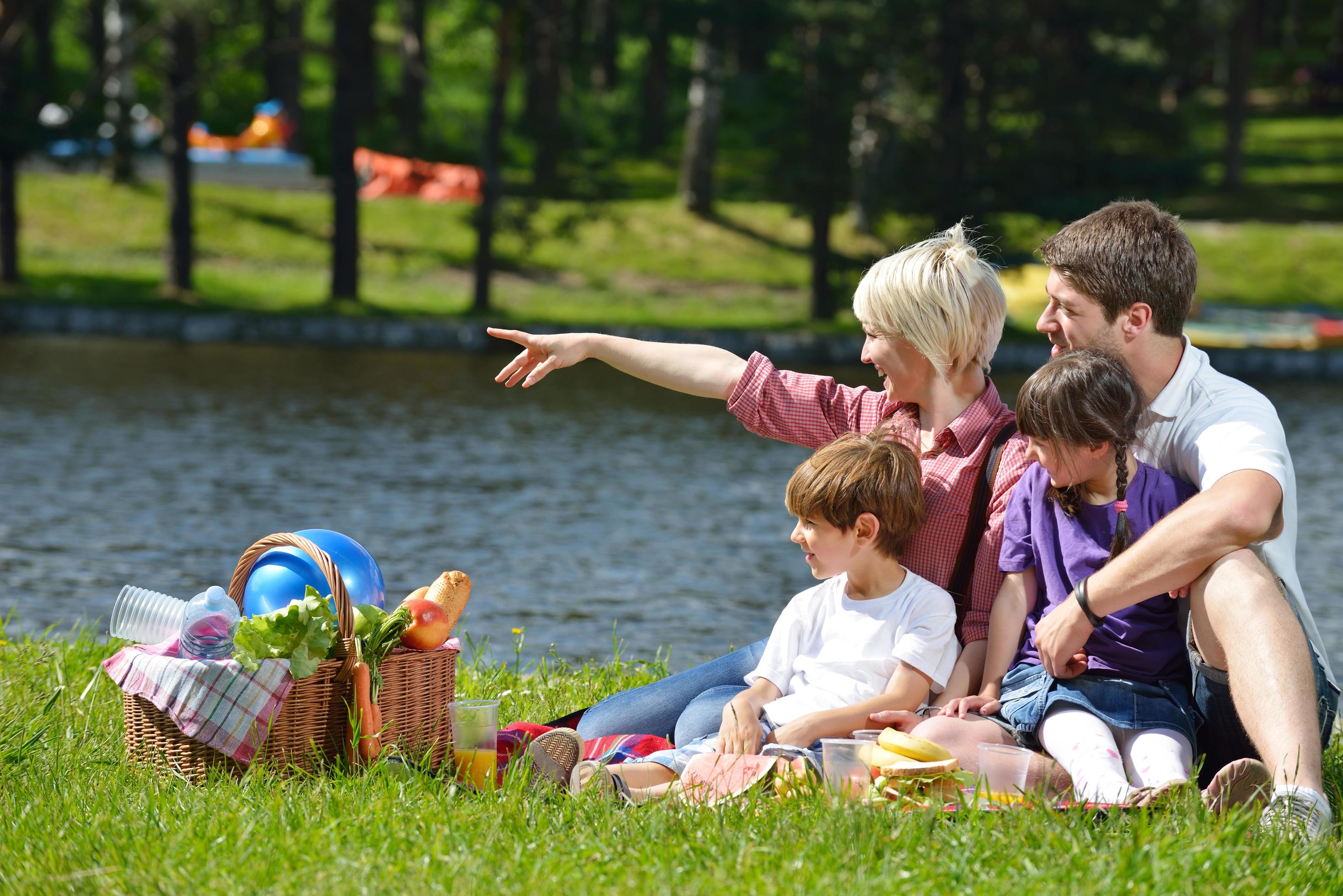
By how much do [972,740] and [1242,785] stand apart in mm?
638

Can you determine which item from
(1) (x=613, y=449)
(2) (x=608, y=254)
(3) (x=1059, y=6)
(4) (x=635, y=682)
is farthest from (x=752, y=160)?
(4) (x=635, y=682)

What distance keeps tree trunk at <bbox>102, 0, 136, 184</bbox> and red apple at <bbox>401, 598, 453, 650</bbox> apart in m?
20.6

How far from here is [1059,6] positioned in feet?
88.6

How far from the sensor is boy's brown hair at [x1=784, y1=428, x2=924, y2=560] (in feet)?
12.4

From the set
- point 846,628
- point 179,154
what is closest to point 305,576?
point 846,628

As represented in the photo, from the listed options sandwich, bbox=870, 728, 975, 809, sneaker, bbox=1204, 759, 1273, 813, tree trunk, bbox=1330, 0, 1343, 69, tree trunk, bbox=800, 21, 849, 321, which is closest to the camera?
sneaker, bbox=1204, 759, 1273, 813

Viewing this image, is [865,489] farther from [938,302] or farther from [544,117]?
[544,117]

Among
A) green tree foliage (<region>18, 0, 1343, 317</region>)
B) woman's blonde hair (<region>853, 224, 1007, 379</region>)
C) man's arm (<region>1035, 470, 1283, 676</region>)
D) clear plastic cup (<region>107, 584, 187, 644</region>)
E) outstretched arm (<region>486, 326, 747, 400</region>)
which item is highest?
green tree foliage (<region>18, 0, 1343, 317</region>)

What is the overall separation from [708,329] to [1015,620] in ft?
62.8

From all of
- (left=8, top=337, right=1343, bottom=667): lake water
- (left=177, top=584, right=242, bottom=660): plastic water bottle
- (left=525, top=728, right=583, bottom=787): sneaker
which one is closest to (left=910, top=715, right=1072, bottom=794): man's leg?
(left=525, top=728, right=583, bottom=787): sneaker

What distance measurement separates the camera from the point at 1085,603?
3613mm

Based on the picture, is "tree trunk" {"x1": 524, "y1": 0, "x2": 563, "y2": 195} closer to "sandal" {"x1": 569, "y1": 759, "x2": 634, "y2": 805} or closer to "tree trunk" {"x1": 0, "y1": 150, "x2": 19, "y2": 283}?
"tree trunk" {"x1": 0, "y1": 150, "x2": 19, "y2": 283}

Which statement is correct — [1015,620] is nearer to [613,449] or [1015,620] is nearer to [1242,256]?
[613,449]

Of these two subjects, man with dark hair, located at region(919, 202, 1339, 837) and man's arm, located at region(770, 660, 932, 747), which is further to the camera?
man's arm, located at region(770, 660, 932, 747)
